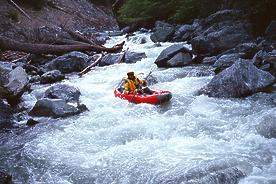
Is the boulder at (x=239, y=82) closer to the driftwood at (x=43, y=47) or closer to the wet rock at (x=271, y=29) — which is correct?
the wet rock at (x=271, y=29)

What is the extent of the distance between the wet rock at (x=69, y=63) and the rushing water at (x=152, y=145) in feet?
Answer: 16.0

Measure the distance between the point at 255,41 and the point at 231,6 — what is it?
405 cm

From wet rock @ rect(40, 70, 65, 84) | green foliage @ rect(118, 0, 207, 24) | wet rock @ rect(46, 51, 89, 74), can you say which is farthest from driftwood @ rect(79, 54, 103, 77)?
green foliage @ rect(118, 0, 207, 24)

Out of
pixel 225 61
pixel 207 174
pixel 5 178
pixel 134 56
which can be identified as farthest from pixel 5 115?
pixel 134 56

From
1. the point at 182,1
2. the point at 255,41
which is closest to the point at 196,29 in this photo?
the point at 182,1

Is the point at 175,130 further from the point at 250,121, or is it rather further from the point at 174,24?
the point at 174,24

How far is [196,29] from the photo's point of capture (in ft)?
58.4

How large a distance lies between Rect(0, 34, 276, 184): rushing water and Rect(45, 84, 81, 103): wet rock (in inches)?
17.5

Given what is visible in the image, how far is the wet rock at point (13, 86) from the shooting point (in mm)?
9625

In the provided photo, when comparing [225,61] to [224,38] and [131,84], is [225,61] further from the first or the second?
[131,84]

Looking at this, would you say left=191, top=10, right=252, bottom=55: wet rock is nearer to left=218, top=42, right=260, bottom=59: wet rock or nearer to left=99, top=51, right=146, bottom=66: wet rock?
left=218, top=42, right=260, bottom=59: wet rock

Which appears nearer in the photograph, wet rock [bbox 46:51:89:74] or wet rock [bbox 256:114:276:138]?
wet rock [bbox 256:114:276:138]

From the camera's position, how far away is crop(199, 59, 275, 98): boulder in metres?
8.86

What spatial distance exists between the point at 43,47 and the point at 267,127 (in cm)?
1040
